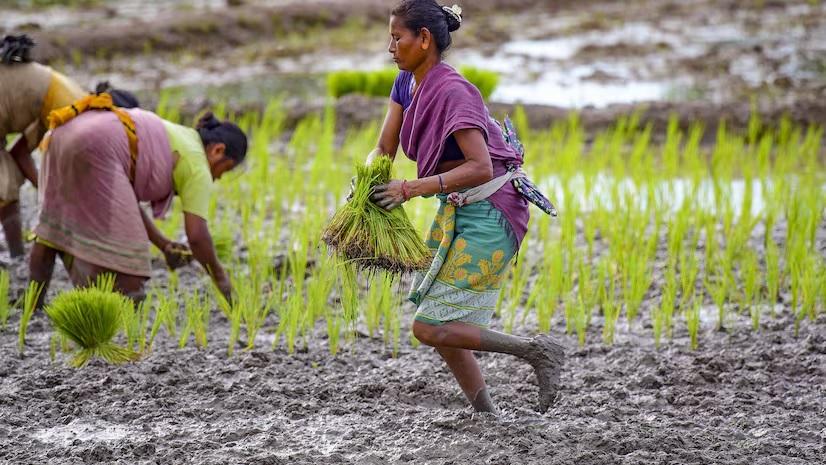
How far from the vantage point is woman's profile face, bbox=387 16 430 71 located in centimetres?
269

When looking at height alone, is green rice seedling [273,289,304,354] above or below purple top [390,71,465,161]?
below

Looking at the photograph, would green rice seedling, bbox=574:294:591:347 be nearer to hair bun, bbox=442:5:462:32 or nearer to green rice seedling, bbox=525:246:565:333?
green rice seedling, bbox=525:246:565:333

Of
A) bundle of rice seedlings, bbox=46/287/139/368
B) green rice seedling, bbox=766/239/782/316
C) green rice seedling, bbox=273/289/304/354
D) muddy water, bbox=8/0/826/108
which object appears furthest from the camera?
muddy water, bbox=8/0/826/108

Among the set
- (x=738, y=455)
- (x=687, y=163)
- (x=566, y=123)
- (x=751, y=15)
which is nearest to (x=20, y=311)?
(x=738, y=455)

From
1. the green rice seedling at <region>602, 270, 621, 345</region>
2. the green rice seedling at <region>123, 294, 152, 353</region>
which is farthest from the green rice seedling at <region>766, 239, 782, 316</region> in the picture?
the green rice seedling at <region>123, 294, 152, 353</region>

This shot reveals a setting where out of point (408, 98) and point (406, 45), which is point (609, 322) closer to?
point (408, 98)

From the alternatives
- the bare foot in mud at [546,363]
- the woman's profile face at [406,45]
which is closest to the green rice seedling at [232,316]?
the bare foot in mud at [546,363]

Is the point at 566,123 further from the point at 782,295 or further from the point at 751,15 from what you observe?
the point at 751,15

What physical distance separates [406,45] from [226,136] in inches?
52.4

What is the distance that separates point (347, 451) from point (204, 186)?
1.40 meters

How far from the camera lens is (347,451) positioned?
2.77 metres

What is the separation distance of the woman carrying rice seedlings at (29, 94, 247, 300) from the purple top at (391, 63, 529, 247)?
3.81 feet

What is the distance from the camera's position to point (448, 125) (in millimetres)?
2668

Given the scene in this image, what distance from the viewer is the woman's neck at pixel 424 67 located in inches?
108
